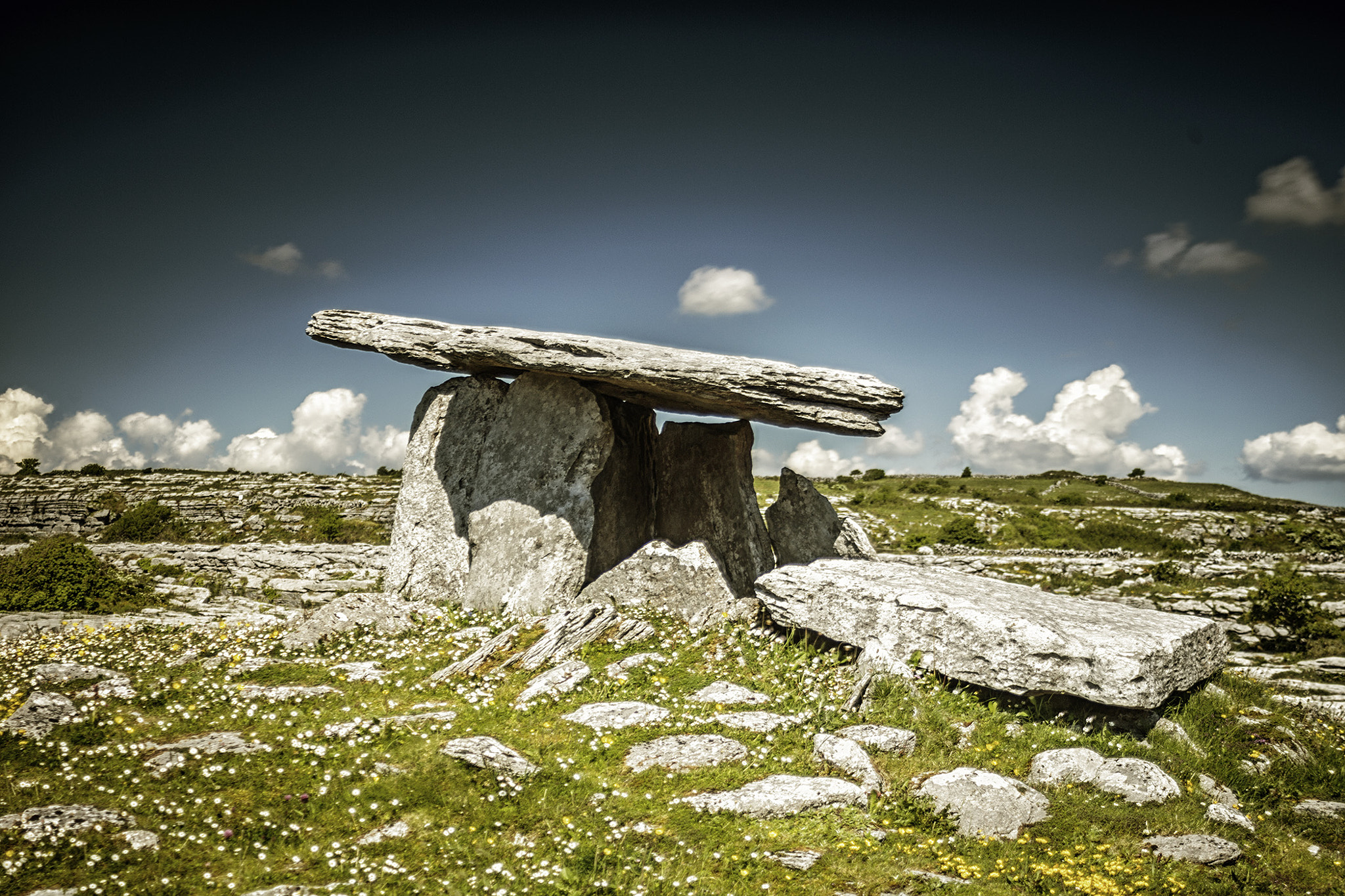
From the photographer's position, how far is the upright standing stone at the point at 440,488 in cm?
1642

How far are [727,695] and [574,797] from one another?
11.0ft

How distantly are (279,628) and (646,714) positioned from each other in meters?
8.11

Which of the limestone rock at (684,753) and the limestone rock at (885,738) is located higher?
the limestone rock at (885,738)

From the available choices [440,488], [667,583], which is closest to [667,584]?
[667,583]

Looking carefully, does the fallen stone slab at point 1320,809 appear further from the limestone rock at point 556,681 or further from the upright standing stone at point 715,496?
the upright standing stone at point 715,496

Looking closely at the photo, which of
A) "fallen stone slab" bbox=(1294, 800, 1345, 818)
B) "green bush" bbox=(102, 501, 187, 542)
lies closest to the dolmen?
"fallen stone slab" bbox=(1294, 800, 1345, 818)

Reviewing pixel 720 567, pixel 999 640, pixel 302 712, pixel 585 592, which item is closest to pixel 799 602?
pixel 720 567

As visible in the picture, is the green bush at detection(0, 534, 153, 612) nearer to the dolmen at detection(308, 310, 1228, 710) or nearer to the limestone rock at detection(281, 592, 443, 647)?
the limestone rock at detection(281, 592, 443, 647)

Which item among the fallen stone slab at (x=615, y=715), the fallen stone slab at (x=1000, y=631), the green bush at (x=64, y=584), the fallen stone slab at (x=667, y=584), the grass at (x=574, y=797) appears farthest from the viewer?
the green bush at (x=64, y=584)

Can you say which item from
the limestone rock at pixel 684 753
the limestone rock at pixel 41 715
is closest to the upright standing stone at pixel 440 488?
the limestone rock at pixel 41 715

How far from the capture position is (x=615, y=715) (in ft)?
32.8

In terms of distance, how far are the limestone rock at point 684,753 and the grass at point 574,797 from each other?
0.61 ft

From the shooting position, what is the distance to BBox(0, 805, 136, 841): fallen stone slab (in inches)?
264

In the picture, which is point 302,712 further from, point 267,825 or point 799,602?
point 799,602
